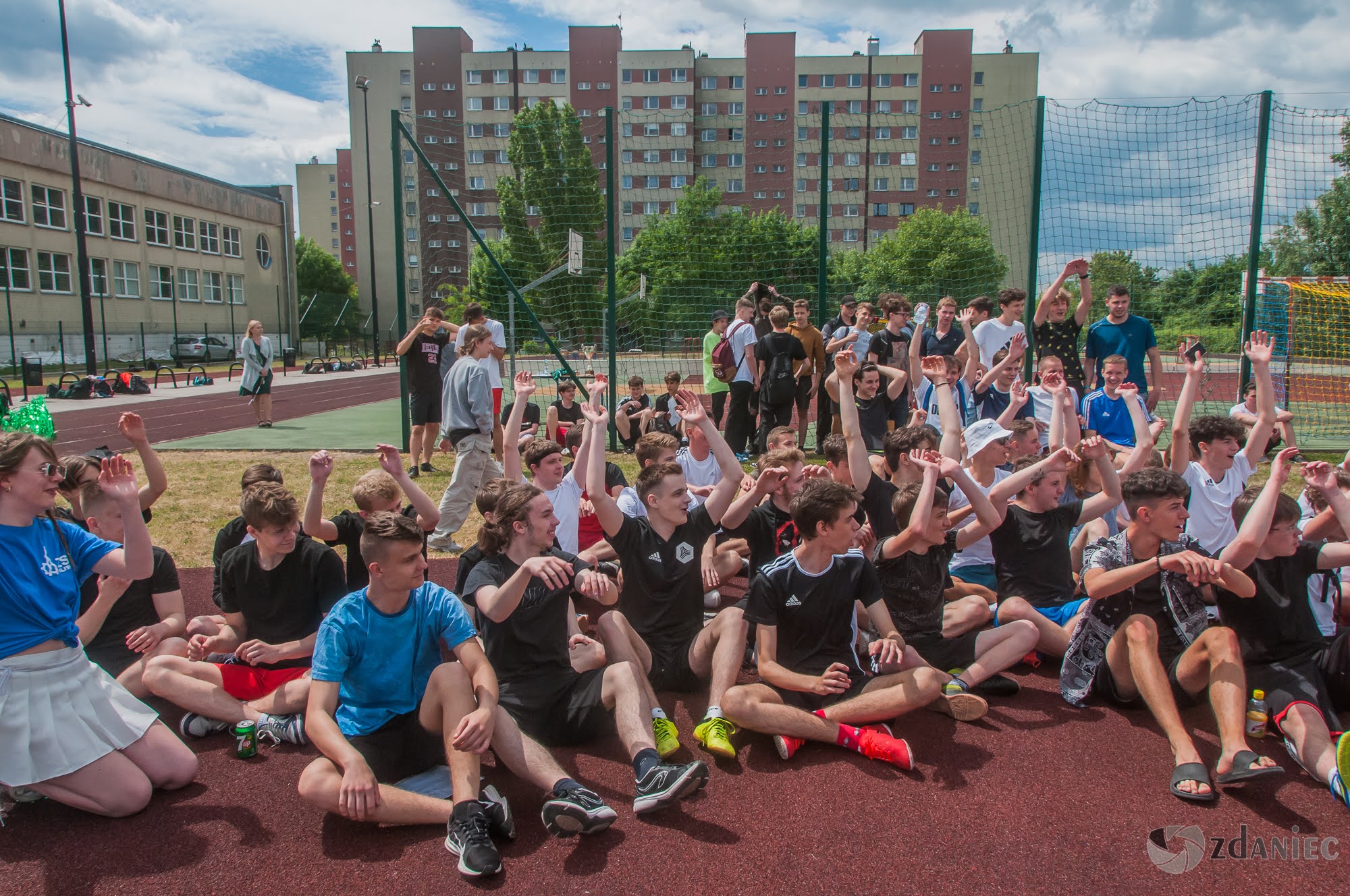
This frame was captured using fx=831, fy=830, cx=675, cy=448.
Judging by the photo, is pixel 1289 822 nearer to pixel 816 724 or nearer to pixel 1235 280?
pixel 816 724

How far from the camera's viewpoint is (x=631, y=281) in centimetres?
1193

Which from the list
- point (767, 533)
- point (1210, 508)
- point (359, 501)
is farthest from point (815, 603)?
point (1210, 508)

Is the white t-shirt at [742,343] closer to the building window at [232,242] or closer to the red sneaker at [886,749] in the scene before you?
the red sneaker at [886,749]

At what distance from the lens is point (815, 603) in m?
3.86

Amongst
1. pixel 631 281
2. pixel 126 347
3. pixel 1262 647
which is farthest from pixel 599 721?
pixel 126 347

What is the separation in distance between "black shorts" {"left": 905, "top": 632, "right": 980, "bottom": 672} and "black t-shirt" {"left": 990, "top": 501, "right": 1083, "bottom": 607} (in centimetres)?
59

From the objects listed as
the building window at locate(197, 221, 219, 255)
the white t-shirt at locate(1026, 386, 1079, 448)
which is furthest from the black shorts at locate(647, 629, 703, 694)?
the building window at locate(197, 221, 219, 255)

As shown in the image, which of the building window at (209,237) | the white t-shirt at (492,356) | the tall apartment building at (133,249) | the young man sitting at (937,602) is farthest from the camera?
the building window at (209,237)

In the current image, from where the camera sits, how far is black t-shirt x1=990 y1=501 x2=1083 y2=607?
15.0ft

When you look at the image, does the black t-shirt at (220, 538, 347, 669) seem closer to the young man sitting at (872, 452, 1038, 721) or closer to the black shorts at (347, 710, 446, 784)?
the black shorts at (347, 710, 446, 784)

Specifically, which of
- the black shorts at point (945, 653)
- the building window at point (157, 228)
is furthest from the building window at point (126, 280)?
the black shorts at point (945, 653)

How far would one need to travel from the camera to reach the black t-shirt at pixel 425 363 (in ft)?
31.7

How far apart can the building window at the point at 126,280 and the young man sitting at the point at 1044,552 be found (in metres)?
46.1

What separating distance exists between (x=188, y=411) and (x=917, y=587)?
1869 cm
